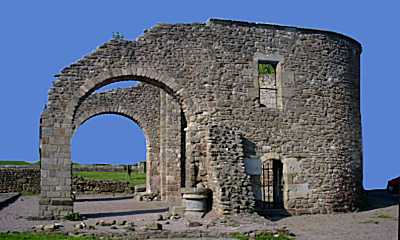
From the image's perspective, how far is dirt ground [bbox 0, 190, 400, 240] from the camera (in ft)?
41.1

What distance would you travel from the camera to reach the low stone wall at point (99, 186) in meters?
28.9

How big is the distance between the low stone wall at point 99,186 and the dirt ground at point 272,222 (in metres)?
9.54

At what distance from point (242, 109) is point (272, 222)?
11.6 feet

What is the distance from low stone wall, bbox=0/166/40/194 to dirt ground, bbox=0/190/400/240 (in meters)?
9.27

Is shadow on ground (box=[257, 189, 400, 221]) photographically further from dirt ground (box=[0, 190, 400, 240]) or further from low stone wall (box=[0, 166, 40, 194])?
low stone wall (box=[0, 166, 40, 194])

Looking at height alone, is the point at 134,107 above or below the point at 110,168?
above

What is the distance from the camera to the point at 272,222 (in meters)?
14.4

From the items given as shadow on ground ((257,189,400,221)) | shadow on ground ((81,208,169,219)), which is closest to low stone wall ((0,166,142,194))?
shadow on ground ((81,208,169,219))

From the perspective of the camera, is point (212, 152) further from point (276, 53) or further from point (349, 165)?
point (349, 165)

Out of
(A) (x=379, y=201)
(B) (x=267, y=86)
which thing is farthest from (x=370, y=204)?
(B) (x=267, y=86)

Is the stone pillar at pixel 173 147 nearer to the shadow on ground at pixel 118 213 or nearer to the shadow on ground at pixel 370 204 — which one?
the shadow on ground at pixel 118 213

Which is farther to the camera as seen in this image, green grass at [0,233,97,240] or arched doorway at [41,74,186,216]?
arched doorway at [41,74,186,216]

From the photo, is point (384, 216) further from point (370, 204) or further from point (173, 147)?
point (173, 147)

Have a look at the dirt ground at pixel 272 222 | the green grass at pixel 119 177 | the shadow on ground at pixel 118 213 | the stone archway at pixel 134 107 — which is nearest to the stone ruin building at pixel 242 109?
the dirt ground at pixel 272 222
